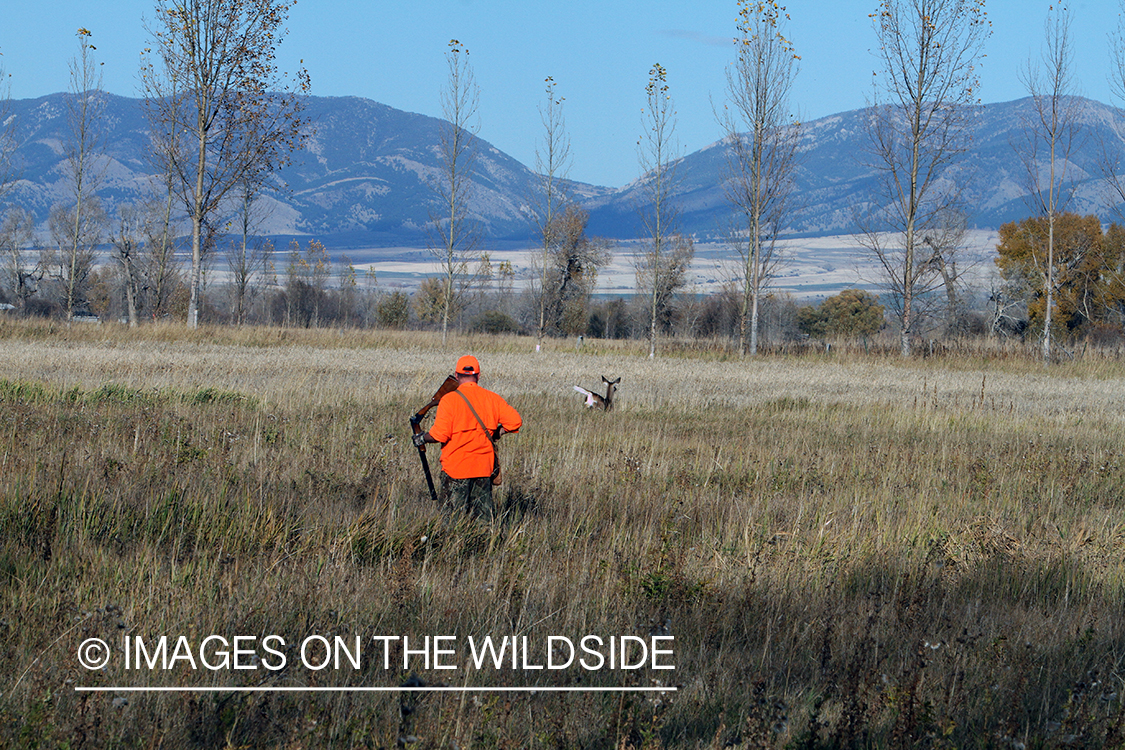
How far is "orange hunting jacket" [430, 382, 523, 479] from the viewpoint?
6445 millimetres

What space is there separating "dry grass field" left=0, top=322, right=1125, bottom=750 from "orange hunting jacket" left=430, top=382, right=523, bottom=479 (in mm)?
423

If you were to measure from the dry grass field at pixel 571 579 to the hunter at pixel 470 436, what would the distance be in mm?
272

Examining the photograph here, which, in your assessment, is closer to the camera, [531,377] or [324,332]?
[531,377]

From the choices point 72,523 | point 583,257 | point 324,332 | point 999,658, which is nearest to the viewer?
point 999,658

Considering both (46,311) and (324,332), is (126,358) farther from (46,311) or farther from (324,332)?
(46,311)

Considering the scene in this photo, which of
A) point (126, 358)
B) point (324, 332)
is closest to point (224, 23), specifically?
point (324, 332)

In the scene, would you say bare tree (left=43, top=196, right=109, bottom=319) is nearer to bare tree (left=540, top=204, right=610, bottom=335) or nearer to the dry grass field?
bare tree (left=540, top=204, right=610, bottom=335)

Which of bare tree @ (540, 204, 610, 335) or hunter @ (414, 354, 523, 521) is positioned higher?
bare tree @ (540, 204, 610, 335)

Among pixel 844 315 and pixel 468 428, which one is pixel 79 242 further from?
pixel 844 315

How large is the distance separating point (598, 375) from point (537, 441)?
39.4 feet

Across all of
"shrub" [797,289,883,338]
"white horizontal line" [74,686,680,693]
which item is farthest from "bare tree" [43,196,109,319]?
"shrub" [797,289,883,338]

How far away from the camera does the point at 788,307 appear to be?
88.4 meters

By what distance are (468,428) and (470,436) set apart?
68 mm

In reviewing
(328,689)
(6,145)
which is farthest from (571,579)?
(6,145)
